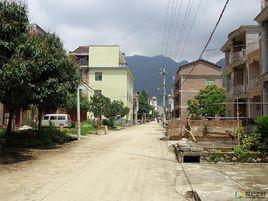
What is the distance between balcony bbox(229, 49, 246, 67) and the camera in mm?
37344

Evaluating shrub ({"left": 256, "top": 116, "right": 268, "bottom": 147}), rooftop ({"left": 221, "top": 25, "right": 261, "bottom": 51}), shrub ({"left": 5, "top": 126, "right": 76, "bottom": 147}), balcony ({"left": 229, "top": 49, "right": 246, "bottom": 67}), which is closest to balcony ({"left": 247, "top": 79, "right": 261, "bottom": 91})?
balcony ({"left": 229, "top": 49, "right": 246, "bottom": 67})

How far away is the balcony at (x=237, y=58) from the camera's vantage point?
37.3m

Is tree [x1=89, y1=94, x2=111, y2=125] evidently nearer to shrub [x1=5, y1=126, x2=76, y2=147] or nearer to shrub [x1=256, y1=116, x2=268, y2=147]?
shrub [x1=5, y1=126, x2=76, y2=147]

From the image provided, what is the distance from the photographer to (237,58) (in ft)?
128

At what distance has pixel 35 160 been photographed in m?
16.9

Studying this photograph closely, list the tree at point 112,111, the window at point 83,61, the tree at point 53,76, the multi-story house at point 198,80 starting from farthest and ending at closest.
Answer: the window at point 83,61, the multi-story house at point 198,80, the tree at point 112,111, the tree at point 53,76

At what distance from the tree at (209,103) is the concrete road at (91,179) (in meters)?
36.4

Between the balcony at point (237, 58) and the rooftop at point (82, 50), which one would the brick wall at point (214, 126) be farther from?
the rooftop at point (82, 50)

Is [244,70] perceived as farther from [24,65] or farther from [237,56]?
[24,65]

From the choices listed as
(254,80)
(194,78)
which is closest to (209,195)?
(254,80)

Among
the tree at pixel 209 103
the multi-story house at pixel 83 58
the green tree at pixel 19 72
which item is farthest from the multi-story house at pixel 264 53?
the multi-story house at pixel 83 58

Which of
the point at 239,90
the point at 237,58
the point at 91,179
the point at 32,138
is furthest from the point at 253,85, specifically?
the point at 91,179

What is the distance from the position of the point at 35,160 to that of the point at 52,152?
3580 millimetres

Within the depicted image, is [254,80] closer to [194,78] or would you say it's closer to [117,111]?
[117,111]
